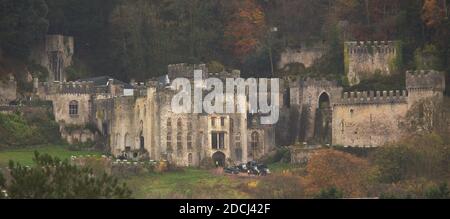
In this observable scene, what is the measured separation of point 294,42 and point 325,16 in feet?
8.53

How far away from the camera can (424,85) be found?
10769cm

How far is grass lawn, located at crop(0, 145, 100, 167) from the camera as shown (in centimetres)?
10502

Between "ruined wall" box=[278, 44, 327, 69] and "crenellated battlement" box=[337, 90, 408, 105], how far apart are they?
20.0ft

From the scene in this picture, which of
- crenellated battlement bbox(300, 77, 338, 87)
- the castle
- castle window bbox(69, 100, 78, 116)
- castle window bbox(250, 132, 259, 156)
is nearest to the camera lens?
the castle

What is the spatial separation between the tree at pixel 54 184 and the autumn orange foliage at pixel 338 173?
24951 mm

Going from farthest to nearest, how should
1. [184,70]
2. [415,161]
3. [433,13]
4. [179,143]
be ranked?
[433,13]
[184,70]
[179,143]
[415,161]

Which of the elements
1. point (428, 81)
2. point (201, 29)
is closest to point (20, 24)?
point (201, 29)

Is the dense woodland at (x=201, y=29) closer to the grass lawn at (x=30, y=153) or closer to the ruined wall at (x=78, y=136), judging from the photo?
the ruined wall at (x=78, y=136)

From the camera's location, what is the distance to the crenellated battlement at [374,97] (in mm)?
108312

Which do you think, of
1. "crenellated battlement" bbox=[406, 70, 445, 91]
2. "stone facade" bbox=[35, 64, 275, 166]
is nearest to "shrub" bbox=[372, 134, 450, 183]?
"crenellated battlement" bbox=[406, 70, 445, 91]

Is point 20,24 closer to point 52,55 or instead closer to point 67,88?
point 52,55

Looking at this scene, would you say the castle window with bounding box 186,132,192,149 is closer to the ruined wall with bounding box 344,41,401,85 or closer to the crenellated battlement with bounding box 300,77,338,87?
the crenellated battlement with bounding box 300,77,338,87

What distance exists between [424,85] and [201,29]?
49.1 ft
